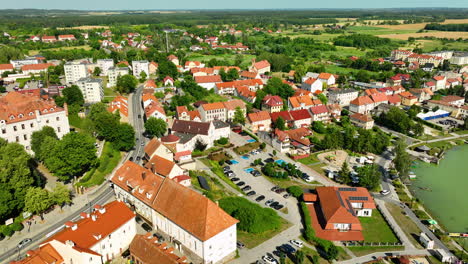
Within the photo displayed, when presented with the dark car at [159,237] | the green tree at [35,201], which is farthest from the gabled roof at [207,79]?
the dark car at [159,237]

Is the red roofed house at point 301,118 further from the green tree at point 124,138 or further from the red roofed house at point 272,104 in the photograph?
the green tree at point 124,138

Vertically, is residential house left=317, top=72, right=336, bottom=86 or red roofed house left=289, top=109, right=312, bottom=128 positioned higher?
residential house left=317, top=72, right=336, bottom=86

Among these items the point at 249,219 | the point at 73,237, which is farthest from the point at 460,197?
the point at 73,237

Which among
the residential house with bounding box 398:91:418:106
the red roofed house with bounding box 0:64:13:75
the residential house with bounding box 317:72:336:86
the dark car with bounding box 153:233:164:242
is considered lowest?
the dark car with bounding box 153:233:164:242

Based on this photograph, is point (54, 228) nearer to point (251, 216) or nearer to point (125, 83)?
point (251, 216)

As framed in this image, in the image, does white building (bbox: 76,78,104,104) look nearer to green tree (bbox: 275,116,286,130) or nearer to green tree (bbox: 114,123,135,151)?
green tree (bbox: 114,123,135,151)

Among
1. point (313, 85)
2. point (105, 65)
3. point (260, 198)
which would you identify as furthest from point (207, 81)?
point (260, 198)

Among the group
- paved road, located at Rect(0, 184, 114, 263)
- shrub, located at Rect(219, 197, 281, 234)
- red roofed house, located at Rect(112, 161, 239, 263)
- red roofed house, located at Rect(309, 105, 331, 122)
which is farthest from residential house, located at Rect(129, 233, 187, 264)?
red roofed house, located at Rect(309, 105, 331, 122)
